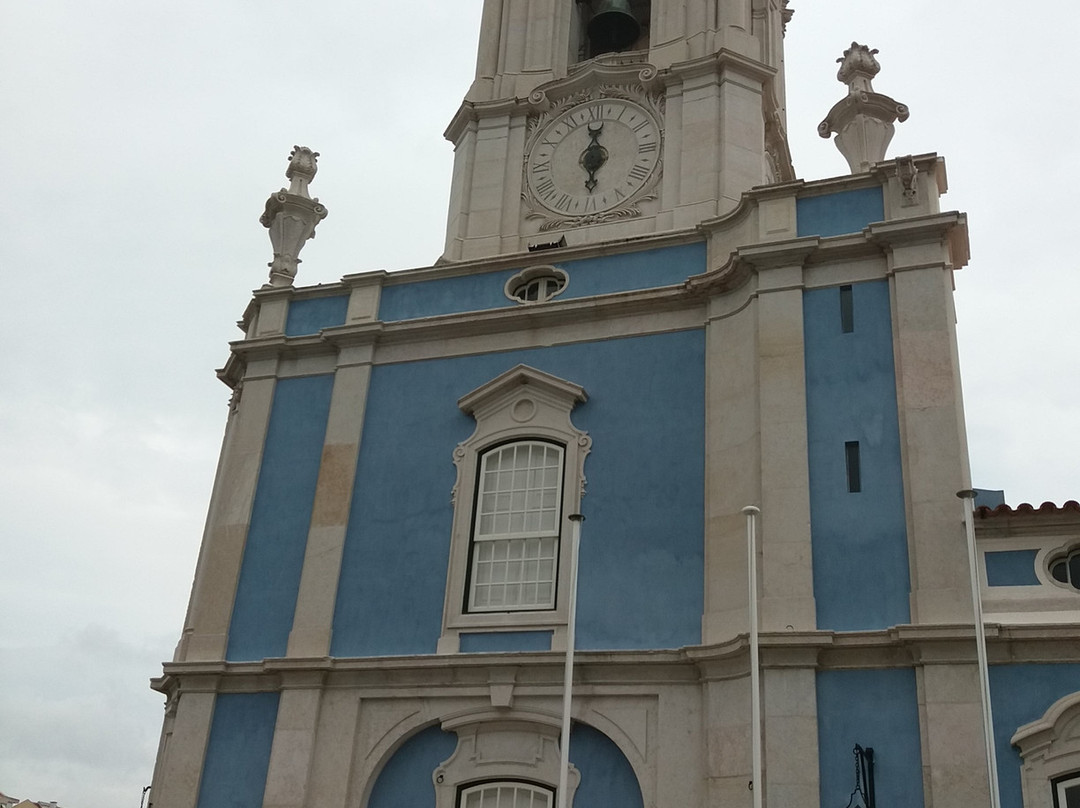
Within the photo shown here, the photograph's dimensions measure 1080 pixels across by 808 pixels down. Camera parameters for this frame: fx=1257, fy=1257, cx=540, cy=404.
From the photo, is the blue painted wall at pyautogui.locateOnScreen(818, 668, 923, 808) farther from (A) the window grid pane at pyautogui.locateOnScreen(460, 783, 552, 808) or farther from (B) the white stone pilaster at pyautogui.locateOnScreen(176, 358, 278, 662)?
(B) the white stone pilaster at pyautogui.locateOnScreen(176, 358, 278, 662)

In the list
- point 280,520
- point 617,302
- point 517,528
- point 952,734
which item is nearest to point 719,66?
point 617,302

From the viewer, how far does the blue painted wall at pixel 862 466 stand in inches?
557

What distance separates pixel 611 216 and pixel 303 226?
16.8 ft

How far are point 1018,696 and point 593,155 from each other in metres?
11.4

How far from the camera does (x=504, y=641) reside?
52.2 feet

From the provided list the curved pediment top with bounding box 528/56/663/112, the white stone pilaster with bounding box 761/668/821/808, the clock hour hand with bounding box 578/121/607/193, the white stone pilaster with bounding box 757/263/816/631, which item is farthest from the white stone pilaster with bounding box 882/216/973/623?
the curved pediment top with bounding box 528/56/663/112

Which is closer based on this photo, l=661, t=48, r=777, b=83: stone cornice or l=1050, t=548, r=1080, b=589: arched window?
l=1050, t=548, r=1080, b=589: arched window

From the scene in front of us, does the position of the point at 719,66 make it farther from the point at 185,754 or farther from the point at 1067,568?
the point at 185,754

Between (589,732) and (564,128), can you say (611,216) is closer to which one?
(564,128)

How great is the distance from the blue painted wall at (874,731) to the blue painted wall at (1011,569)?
1.44 metres

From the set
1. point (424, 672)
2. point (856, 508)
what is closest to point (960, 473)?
point (856, 508)

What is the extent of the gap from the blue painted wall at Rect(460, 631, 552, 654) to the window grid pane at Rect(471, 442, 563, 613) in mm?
376

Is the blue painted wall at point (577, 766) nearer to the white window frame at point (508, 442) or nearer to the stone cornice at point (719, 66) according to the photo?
the white window frame at point (508, 442)

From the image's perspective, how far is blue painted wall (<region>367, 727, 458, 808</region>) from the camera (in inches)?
616
